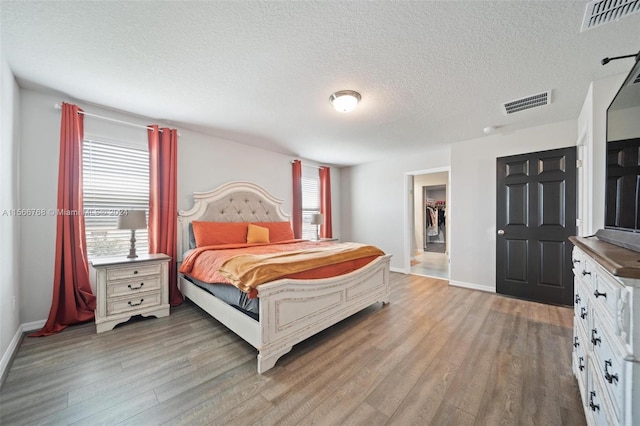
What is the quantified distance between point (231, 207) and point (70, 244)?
1.78m

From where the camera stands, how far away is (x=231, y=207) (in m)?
3.71

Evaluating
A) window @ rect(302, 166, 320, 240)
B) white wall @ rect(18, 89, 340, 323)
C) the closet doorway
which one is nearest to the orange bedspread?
white wall @ rect(18, 89, 340, 323)

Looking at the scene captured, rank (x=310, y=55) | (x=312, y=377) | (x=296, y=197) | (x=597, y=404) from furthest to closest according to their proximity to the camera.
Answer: (x=296, y=197) < (x=310, y=55) < (x=312, y=377) < (x=597, y=404)

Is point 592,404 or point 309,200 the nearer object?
point 592,404

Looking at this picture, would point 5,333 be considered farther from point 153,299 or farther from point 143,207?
point 143,207

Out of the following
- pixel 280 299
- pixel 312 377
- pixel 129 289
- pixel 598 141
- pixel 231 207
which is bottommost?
pixel 312 377

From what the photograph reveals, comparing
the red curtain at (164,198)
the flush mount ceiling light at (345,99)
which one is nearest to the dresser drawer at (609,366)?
the flush mount ceiling light at (345,99)

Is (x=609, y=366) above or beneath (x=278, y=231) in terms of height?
beneath

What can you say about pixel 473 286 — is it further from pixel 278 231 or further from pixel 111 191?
pixel 111 191

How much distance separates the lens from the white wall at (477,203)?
3.49 m

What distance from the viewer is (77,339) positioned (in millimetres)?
2186

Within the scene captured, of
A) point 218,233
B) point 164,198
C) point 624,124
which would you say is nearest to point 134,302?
point 218,233

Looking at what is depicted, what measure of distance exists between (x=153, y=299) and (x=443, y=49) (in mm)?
3576

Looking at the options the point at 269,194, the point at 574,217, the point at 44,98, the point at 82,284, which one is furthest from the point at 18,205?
the point at 574,217
